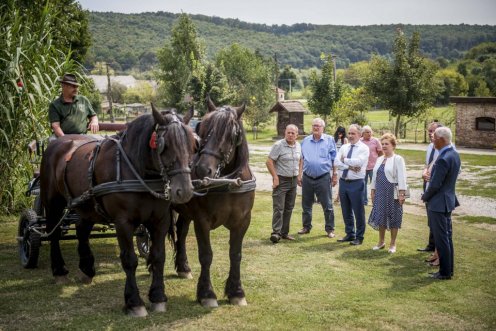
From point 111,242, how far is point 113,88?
88.9 meters

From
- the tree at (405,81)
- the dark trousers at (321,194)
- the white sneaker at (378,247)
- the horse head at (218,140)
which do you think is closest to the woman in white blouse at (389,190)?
the white sneaker at (378,247)

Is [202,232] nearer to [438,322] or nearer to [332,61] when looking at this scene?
[438,322]

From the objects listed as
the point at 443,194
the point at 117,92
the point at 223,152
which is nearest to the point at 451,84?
the point at 117,92

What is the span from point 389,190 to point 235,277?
361 centimetres

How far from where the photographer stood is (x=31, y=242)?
6.80 metres

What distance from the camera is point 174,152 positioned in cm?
466

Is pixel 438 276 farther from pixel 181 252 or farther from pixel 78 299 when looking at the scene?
pixel 78 299

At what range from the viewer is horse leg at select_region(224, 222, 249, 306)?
5.63m

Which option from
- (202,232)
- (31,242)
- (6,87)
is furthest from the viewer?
(6,87)

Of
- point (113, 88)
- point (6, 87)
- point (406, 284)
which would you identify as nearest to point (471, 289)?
point (406, 284)

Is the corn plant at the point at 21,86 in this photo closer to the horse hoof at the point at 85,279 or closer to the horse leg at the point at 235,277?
the horse hoof at the point at 85,279

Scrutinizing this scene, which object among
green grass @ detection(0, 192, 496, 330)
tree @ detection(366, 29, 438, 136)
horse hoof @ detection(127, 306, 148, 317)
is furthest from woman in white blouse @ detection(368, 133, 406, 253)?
tree @ detection(366, 29, 438, 136)

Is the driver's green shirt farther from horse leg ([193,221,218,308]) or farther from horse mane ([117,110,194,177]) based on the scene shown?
horse leg ([193,221,218,308])

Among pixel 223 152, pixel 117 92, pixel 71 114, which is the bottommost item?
pixel 223 152
